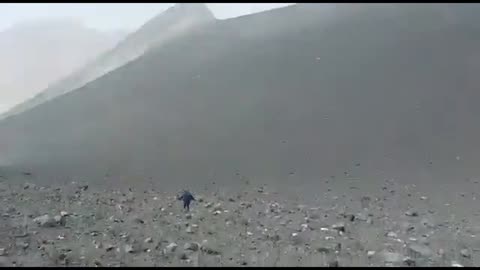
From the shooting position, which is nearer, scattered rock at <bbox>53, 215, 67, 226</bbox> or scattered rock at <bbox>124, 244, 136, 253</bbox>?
scattered rock at <bbox>124, 244, 136, 253</bbox>

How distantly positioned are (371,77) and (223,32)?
12.5 m

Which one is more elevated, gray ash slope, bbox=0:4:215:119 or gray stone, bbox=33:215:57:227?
gray ash slope, bbox=0:4:215:119

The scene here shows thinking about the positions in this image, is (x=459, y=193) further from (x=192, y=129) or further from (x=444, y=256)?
(x=192, y=129)

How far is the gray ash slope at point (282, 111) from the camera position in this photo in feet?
64.0

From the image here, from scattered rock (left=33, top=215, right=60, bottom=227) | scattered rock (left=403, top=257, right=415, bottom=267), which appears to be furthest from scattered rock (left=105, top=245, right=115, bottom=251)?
scattered rock (left=403, top=257, right=415, bottom=267)

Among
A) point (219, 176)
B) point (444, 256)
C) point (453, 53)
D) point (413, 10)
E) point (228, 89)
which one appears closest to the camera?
point (444, 256)

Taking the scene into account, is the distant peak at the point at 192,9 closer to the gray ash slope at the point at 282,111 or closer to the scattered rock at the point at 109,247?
the gray ash slope at the point at 282,111

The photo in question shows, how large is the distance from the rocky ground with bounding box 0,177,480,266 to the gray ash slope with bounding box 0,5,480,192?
3.21 metres

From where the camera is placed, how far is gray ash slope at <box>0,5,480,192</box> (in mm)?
19516

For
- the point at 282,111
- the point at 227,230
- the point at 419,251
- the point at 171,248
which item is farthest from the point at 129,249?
the point at 282,111

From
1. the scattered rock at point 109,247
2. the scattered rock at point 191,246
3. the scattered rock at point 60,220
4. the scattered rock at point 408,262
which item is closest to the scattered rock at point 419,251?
the scattered rock at point 408,262

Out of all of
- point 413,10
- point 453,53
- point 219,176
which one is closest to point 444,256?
point 219,176

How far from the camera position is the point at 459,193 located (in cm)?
1628

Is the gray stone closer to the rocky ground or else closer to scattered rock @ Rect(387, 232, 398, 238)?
the rocky ground
